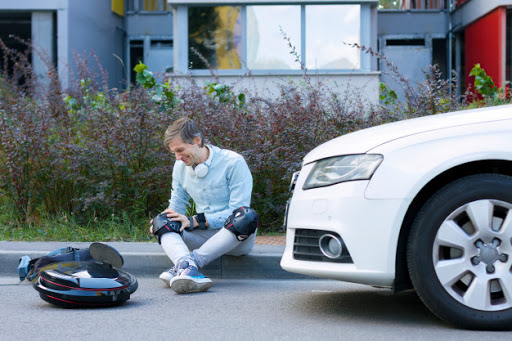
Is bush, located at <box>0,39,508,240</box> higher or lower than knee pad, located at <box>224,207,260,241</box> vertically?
higher

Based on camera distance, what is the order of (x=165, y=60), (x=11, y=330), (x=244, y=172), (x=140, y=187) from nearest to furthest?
(x=11, y=330) → (x=244, y=172) → (x=140, y=187) → (x=165, y=60)

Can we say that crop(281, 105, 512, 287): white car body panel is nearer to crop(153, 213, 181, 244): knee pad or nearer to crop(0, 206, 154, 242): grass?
crop(153, 213, 181, 244): knee pad

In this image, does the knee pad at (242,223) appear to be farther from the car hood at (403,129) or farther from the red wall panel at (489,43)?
the red wall panel at (489,43)

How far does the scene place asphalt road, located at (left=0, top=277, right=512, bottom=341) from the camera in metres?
3.99

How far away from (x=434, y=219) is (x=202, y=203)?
2251mm

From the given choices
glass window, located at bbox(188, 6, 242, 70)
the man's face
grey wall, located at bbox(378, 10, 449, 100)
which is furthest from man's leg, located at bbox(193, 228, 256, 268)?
grey wall, located at bbox(378, 10, 449, 100)

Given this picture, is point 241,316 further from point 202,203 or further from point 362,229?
point 202,203

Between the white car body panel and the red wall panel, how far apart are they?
1386cm

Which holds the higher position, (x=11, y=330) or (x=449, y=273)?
(x=449, y=273)

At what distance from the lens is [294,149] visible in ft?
25.3

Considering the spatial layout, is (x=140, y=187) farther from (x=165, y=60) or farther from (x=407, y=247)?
(x=165, y=60)

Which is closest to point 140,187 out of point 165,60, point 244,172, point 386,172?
point 244,172

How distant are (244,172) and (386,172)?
1.80 metres

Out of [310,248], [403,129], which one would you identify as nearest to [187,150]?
[310,248]
